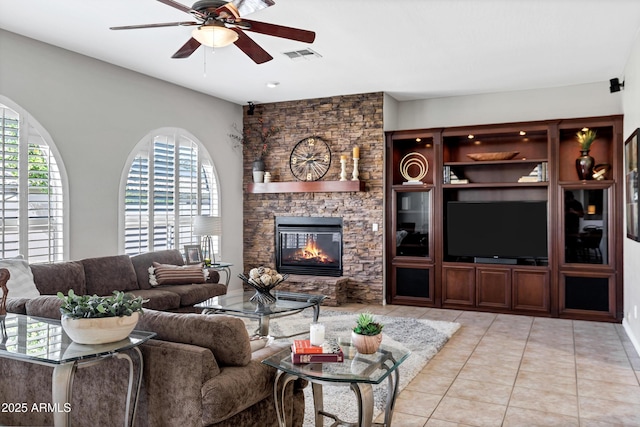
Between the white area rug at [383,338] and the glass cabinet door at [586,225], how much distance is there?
1847 mm

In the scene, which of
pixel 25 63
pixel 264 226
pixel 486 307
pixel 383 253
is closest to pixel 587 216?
pixel 486 307

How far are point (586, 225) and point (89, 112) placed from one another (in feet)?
19.6

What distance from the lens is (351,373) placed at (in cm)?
246

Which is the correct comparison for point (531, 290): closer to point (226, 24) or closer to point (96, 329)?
point (226, 24)

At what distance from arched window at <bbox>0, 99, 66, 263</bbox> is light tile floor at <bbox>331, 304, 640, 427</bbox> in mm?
3726

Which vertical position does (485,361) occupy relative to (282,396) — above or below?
below

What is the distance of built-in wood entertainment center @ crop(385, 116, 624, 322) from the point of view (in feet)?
20.0

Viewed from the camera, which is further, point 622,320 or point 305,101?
point 305,101

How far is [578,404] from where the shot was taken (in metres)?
3.48

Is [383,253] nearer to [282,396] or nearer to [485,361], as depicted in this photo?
[485,361]

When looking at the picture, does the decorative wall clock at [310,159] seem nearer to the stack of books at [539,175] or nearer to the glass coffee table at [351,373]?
the stack of books at [539,175]

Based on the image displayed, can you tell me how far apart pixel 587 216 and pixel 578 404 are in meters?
3.35

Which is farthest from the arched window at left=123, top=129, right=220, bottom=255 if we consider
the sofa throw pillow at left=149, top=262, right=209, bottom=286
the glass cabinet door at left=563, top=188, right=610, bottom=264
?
the glass cabinet door at left=563, top=188, right=610, bottom=264

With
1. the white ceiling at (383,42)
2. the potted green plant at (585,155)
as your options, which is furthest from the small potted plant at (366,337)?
the potted green plant at (585,155)
